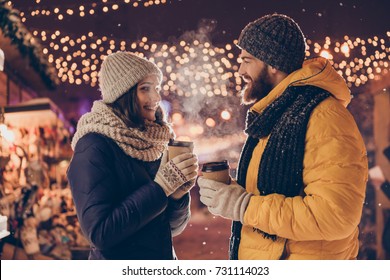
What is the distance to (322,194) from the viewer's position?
→ 1.15 meters

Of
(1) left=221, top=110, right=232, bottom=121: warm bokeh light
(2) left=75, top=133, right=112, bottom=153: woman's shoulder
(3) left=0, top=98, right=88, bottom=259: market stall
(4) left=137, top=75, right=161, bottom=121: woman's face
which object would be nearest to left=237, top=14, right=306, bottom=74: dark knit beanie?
(4) left=137, top=75, right=161, bottom=121: woman's face

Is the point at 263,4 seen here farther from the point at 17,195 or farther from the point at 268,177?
the point at 17,195

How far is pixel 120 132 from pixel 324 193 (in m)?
0.67

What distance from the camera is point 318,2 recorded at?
9.05 feet

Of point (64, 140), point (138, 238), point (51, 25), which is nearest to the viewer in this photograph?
point (138, 238)

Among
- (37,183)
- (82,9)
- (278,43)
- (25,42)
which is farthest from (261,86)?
(37,183)

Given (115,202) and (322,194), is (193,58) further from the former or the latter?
(322,194)

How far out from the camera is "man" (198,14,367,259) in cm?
116

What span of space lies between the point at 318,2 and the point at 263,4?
0.40m

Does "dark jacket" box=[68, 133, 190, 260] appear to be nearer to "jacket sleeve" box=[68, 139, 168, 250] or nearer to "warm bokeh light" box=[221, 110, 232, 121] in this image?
"jacket sleeve" box=[68, 139, 168, 250]

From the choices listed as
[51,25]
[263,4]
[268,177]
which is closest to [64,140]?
[51,25]

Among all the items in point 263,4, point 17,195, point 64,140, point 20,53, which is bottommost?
point 17,195

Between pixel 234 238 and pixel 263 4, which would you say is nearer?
pixel 234 238

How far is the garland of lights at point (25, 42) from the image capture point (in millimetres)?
2818
